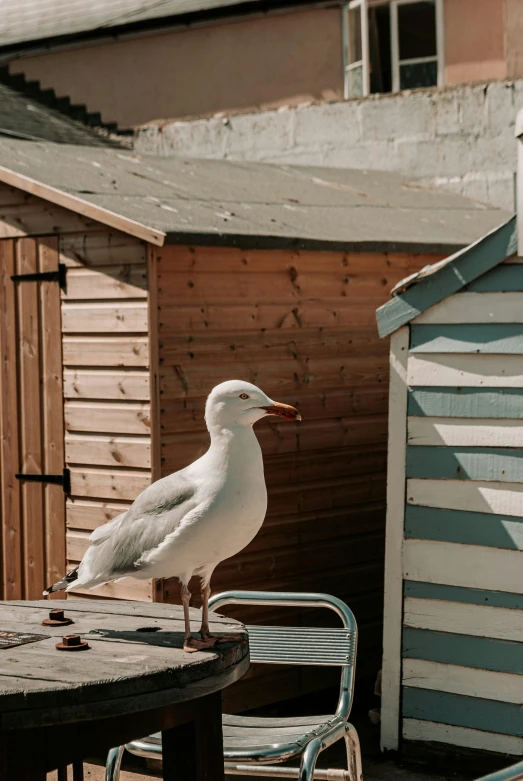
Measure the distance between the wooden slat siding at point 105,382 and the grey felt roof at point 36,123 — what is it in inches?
98.7

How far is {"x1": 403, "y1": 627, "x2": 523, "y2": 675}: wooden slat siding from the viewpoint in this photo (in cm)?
526

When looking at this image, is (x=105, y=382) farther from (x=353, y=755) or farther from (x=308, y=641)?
(x=353, y=755)

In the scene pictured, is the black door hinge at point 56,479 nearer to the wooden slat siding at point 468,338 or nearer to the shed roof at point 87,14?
the wooden slat siding at point 468,338

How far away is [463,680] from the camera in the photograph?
5406 millimetres

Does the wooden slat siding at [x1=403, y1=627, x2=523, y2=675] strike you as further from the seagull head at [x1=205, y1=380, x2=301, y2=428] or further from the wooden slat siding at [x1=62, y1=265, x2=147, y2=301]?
the seagull head at [x1=205, y1=380, x2=301, y2=428]

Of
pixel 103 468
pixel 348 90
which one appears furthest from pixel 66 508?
pixel 348 90

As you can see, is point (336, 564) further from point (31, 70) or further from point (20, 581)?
point (31, 70)

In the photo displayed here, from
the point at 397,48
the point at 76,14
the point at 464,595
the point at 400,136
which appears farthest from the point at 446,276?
the point at 76,14

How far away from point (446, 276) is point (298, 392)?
1447 mm

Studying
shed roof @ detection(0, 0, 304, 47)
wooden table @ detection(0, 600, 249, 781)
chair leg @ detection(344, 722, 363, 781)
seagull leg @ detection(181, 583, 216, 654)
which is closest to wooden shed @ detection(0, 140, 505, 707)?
chair leg @ detection(344, 722, 363, 781)

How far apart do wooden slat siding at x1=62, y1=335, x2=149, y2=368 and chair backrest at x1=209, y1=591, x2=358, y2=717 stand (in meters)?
1.82

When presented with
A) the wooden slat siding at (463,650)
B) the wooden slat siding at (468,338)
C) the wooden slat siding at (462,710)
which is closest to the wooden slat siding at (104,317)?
the wooden slat siding at (468,338)

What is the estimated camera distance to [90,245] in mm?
6062

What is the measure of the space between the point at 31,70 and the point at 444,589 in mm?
9519
